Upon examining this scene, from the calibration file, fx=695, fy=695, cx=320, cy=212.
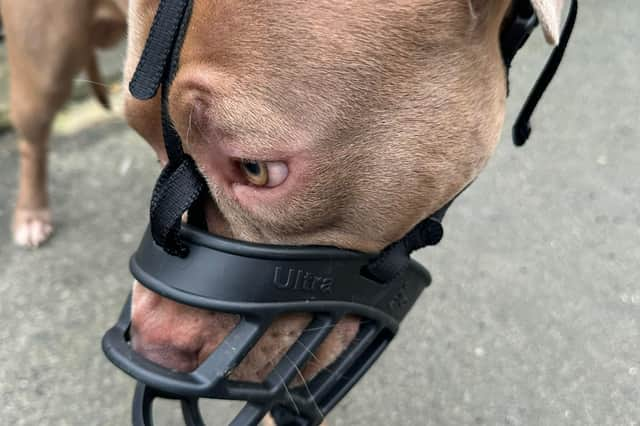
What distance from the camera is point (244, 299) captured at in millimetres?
1150

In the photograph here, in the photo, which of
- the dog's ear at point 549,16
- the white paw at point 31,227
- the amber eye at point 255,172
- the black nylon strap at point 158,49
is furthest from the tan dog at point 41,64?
the dog's ear at point 549,16

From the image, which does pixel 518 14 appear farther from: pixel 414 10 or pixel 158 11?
pixel 158 11

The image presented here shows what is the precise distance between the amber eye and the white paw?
1565 mm

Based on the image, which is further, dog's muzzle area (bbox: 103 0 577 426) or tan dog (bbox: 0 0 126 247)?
tan dog (bbox: 0 0 126 247)

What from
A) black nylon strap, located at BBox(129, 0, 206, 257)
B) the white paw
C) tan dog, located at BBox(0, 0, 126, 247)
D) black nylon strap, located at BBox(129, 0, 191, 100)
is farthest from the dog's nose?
the white paw

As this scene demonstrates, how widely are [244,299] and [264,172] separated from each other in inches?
8.5

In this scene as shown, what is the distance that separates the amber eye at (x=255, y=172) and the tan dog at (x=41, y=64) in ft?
2.83

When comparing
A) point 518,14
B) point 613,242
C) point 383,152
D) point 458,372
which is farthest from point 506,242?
point 383,152

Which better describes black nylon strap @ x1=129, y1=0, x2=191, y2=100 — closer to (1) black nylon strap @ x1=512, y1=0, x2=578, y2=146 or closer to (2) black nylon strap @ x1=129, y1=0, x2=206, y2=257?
(2) black nylon strap @ x1=129, y1=0, x2=206, y2=257

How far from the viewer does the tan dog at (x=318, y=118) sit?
1028 mm

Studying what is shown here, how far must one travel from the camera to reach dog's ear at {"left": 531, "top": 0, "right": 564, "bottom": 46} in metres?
1.00

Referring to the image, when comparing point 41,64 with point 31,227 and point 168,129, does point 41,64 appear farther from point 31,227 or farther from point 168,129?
point 168,129

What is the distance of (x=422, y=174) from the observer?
1182mm

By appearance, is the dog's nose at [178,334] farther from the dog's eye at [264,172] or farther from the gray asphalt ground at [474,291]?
the gray asphalt ground at [474,291]
